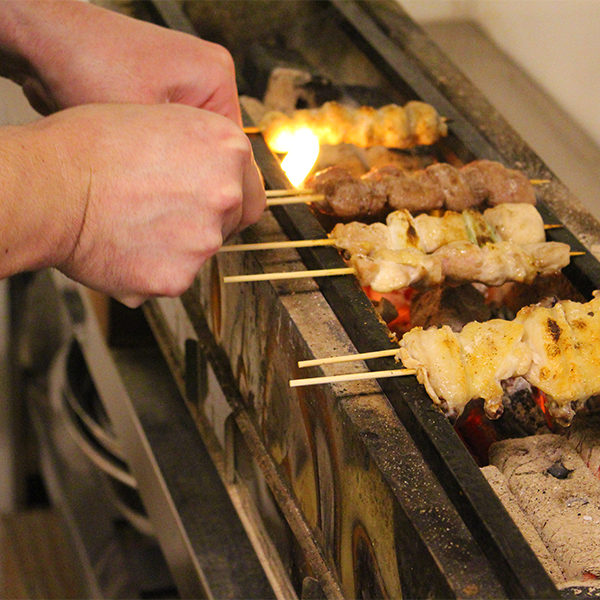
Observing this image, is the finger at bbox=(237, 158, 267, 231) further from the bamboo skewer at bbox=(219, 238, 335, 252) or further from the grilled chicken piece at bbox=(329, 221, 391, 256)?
the grilled chicken piece at bbox=(329, 221, 391, 256)

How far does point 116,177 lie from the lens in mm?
1695

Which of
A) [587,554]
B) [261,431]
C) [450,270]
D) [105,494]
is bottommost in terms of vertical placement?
[105,494]

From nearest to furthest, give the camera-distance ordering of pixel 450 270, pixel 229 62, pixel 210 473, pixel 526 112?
pixel 229 62 < pixel 450 270 < pixel 210 473 < pixel 526 112

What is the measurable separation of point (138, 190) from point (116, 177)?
0.20ft

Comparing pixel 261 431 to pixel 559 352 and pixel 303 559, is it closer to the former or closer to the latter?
pixel 303 559

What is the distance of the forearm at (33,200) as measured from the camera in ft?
5.10

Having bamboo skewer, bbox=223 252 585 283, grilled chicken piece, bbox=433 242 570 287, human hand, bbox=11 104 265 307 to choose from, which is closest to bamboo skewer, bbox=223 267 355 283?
bamboo skewer, bbox=223 252 585 283

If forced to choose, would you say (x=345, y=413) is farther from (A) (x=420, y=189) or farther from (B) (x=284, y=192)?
(A) (x=420, y=189)

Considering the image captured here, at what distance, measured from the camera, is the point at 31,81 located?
2332mm

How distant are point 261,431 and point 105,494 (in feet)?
6.48

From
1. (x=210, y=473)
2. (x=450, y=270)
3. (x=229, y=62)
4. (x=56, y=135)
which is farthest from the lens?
(x=210, y=473)

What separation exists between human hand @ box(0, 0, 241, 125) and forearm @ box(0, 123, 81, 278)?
555 millimetres

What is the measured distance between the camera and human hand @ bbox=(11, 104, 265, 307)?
1.66m

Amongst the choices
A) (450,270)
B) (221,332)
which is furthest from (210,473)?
(450,270)
